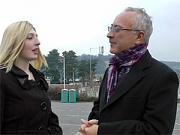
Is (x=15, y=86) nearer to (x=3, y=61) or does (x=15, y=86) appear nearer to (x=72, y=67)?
(x=3, y=61)

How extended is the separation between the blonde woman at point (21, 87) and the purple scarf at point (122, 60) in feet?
1.94

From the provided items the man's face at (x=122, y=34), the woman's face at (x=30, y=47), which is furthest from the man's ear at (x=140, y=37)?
the woman's face at (x=30, y=47)

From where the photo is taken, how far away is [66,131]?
8977 mm

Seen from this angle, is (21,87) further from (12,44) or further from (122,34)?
(122,34)

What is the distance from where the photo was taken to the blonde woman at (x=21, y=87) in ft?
7.14

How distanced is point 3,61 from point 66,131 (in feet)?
22.9

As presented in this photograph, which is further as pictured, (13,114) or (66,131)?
(66,131)

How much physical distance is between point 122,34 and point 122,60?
0.58 feet

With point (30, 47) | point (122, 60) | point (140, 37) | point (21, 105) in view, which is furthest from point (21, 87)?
point (140, 37)

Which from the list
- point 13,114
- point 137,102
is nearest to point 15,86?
point 13,114

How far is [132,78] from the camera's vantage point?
6.36ft

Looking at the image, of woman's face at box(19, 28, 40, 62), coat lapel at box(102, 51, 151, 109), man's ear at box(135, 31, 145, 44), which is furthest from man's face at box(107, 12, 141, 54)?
woman's face at box(19, 28, 40, 62)

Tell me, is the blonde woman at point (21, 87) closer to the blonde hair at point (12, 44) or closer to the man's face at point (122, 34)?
the blonde hair at point (12, 44)

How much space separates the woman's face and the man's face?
0.64 m
